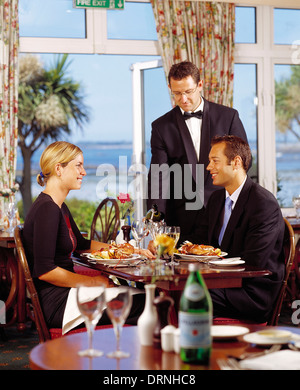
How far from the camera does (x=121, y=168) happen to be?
7.48 metres

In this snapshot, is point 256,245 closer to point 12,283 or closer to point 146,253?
point 146,253

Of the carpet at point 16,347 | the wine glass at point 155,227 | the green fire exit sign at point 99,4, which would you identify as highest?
the green fire exit sign at point 99,4

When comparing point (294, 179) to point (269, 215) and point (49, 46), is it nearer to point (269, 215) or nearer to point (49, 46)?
point (49, 46)

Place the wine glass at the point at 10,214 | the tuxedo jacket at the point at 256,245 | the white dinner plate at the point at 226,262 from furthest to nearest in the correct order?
the wine glass at the point at 10,214
the tuxedo jacket at the point at 256,245
the white dinner plate at the point at 226,262

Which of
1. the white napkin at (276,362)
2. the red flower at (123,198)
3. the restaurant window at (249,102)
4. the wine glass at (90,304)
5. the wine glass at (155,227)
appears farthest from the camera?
the restaurant window at (249,102)

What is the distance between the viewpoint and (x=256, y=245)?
294 centimetres

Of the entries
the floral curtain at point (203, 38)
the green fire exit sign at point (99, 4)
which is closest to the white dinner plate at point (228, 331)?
the green fire exit sign at point (99, 4)

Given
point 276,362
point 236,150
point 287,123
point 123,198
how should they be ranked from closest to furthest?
point 276,362
point 236,150
point 123,198
point 287,123

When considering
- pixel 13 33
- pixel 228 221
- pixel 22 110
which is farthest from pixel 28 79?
pixel 228 221

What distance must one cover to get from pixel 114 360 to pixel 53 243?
1.32m

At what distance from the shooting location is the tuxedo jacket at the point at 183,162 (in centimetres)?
417

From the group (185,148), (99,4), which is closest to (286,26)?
(99,4)

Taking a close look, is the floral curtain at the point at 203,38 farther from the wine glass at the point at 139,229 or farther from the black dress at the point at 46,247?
the black dress at the point at 46,247

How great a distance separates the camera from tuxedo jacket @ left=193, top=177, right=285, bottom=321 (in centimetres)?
288
